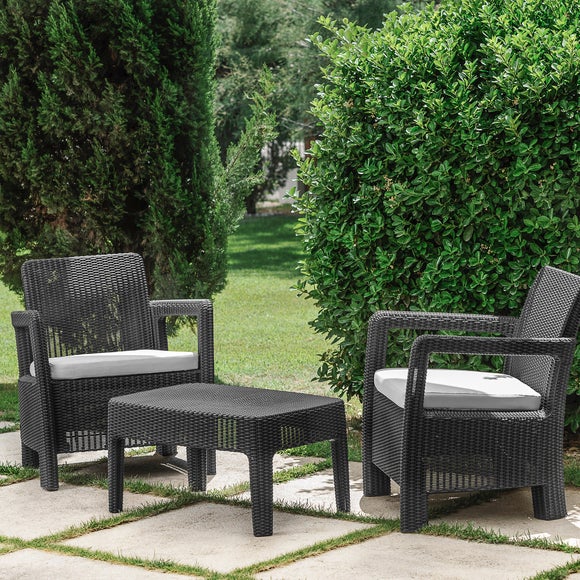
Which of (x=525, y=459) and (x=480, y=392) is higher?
(x=480, y=392)

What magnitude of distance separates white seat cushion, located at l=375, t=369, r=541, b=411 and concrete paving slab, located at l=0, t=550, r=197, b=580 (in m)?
1.26

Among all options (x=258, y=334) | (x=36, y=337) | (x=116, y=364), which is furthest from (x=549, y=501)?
(x=258, y=334)

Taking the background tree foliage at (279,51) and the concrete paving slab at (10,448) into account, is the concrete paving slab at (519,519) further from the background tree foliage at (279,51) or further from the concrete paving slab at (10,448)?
the background tree foliage at (279,51)

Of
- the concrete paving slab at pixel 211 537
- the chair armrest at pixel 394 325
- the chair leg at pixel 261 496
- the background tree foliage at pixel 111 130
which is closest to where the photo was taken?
the concrete paving slab at pixel 211 537

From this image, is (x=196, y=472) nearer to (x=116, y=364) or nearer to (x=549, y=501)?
(x=116, y=364)

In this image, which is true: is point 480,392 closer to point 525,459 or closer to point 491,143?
point 525,459

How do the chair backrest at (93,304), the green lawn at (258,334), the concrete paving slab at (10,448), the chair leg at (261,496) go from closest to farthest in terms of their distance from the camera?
the chair leg at (261,496), the concrete paving slab at (10,448), the chair backrest at (93,304), the green lawn at (258,334)

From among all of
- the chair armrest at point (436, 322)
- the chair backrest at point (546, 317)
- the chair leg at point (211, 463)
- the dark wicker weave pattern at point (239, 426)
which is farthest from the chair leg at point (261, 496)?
the chair backrest at point (546, 317)

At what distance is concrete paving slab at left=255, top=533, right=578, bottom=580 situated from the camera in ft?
12.6

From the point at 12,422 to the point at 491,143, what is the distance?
3431mm

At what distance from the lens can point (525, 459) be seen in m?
4.53

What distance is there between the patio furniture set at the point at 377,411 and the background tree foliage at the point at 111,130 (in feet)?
7.15

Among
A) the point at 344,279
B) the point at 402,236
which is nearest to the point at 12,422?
the point at 344,279

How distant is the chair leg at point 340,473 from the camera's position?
471 cm
